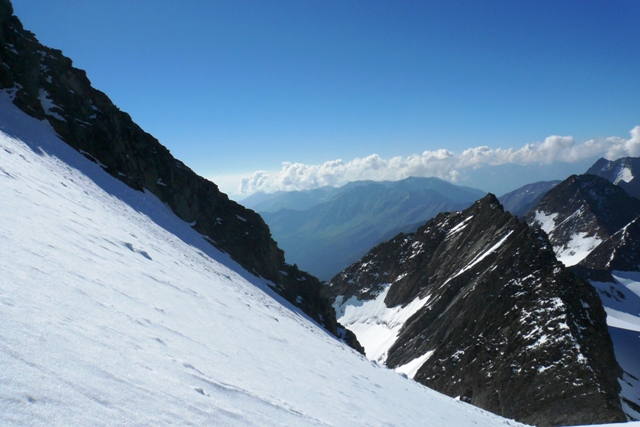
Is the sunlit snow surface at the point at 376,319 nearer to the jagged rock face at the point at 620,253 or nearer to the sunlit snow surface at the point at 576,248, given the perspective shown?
the jagged rock face at the point at 620,253

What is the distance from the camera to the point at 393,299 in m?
95.0

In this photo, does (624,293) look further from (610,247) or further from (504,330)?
(504,330)

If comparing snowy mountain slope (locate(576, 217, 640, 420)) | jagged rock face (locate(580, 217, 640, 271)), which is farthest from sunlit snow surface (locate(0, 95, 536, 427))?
jagged rock face (locate(580, 217, 640, 271))

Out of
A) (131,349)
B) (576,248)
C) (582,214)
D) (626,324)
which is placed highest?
(582,214)

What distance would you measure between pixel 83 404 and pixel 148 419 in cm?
69

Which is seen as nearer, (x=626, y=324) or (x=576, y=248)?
(x=626, y=324)

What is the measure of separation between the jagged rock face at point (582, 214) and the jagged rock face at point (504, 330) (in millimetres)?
74999

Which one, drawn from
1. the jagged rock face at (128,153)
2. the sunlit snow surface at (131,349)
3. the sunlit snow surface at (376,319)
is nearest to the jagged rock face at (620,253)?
the sunlit snow surface at (376,319)

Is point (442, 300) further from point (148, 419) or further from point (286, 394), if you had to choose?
point (148, 419)

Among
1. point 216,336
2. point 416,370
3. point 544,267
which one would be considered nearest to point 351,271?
point 416,370

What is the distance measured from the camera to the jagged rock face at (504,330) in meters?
30.8

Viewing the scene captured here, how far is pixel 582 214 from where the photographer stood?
143000mm

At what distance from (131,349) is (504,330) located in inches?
1900

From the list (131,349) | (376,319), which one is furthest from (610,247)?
(131,349)
